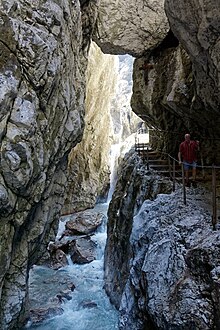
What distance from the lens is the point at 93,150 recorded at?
31719 millimetres

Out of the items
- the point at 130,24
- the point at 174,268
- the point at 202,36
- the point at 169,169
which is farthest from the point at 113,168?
the point at 174,268

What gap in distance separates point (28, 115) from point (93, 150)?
23364mm

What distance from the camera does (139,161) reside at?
59.0 feet

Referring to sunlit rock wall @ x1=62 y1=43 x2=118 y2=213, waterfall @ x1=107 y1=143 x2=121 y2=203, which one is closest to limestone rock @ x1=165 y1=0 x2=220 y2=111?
sunlit rock wall @ x1=62 y1=43 x2=118 y2=213

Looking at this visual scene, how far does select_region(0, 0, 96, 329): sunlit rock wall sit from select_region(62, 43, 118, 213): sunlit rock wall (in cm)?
1658

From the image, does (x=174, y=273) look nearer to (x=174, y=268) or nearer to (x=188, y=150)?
(x=174, y=268)

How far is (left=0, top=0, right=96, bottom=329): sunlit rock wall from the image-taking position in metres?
7.97

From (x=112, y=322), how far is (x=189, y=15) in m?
10.5

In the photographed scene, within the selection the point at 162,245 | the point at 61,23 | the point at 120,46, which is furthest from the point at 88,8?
the point at 162,245

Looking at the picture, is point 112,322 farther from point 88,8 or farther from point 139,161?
point 88,8

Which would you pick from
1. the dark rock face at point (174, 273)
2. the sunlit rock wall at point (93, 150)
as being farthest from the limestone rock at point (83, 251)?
the dark rock face at point (174, 273)

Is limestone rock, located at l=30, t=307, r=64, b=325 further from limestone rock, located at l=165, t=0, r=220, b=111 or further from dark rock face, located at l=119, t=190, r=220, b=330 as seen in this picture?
limestone rock, located at l=165, t=0, r=220, b=111

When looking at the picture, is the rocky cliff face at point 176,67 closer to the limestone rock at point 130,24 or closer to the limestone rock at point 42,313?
the limestone rock at point 130,24

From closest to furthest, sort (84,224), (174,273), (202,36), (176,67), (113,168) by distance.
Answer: (174,273) < (202,36) < (176,67) < (84,224) < (113,168)
